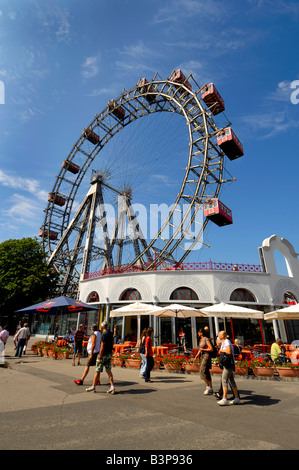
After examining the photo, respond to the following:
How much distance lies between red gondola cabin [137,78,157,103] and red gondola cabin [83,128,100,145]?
10693 millimetres

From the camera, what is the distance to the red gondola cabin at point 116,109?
118 ft

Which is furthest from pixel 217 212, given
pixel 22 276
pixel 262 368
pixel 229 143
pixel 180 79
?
pixel 22 276

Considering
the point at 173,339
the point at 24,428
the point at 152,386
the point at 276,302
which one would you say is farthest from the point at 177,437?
the point at 276,302

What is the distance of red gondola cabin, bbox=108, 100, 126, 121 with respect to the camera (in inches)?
1420

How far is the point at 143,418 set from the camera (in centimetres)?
492

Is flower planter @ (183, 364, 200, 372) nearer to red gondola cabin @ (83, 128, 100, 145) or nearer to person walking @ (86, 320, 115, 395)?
person walking @ (86, 320, 115, 395)

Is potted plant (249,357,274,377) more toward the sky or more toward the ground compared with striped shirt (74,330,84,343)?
more toward the ground

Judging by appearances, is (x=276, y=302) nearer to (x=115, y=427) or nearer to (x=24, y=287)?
(x=115, y=427)

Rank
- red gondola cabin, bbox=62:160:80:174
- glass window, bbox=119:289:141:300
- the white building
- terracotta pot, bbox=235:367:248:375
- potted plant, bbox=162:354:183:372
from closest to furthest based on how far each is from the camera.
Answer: terracotta pot, bbox=235:367:248:375 < potted plant, bbox=162:354:183:372 < the white building < glass window, bbox=119:289:141:300 < red gondola cabin, bbox=62:160:80:174

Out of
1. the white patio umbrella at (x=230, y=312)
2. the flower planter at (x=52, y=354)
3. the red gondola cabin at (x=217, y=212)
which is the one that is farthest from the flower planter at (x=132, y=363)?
the red gondola cabin at (x=217, y=212)

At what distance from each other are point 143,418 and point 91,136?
4158 cm

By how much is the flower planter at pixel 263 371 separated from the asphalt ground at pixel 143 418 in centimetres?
157

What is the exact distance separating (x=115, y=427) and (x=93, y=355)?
4.00 m

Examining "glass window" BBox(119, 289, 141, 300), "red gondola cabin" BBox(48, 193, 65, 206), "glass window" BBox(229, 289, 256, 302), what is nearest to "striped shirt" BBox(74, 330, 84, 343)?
"glass window" BBox(119, 289, 141, 300)
